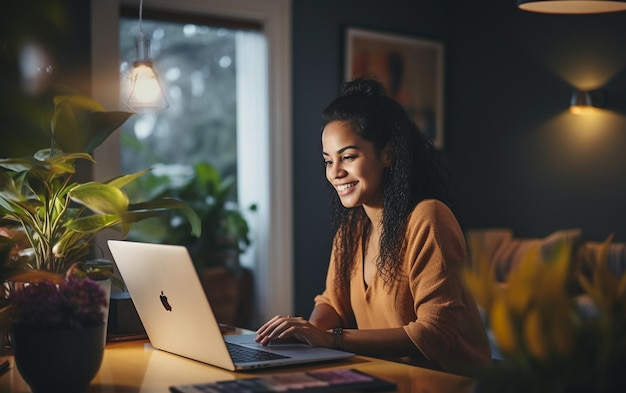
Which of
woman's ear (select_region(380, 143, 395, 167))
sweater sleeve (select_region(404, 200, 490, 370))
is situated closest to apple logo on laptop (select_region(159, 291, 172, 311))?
sweater sleeve (select_region(404, 200, 490, 370))

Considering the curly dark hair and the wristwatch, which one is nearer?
the wristwatch

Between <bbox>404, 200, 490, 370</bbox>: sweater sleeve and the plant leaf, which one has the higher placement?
the plant leaf

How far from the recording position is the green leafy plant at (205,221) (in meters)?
4.63

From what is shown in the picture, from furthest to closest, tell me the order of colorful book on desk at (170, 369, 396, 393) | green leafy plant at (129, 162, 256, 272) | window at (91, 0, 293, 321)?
window at (91, 0, 293, 321) → green leafy plant at (129, 162, 256, 272) → colorful book on desk at (170, 369, 396, 393)

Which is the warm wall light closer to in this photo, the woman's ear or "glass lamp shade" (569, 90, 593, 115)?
the woman's ear

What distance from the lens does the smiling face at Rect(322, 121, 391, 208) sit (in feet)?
7.75

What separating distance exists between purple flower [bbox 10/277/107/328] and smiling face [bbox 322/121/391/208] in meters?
0.94

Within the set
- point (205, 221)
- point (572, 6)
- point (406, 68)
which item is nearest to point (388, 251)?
point (572, 6)

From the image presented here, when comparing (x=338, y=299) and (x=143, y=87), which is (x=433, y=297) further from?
(x=143, y=87)

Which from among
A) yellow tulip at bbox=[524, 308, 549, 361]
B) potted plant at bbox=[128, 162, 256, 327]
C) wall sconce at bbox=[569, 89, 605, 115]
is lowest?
potted plant at bbox=[128, 162, 256, 327]

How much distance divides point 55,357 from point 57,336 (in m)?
0.04

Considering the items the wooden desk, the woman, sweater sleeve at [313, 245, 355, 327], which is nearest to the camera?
the wooden desk

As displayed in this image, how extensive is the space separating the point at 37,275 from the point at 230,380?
484 mm

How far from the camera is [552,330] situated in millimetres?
1053
